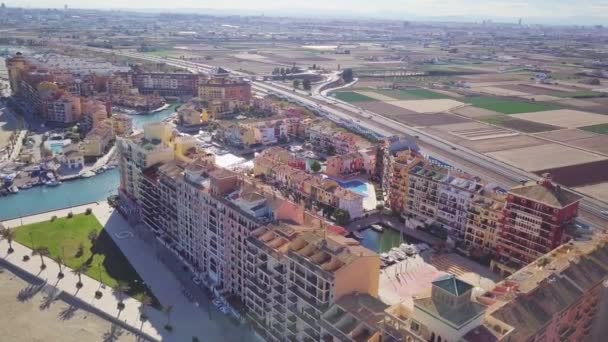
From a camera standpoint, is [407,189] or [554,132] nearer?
[407,189]

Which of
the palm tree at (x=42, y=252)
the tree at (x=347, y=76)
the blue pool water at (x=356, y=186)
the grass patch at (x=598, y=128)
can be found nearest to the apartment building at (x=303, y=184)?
the blue pool water at (x=356, y=186)

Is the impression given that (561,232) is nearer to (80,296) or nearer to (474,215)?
(474,215)

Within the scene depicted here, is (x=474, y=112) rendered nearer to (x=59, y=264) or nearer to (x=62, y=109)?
(x=62, y=109)

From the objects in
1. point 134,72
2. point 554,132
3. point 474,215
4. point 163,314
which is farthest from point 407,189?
point 134,72

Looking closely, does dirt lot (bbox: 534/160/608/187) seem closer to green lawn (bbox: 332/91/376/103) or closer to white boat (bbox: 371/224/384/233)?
white boat (bbox: 371/224/384/233)

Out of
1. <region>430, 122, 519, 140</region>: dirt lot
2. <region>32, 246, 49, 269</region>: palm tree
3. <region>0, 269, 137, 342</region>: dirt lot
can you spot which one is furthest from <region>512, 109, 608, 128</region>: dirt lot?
<region>0, 269, 137, 342</region>: dirt lot

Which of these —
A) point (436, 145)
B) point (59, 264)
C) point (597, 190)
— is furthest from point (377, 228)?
point (436, 145)

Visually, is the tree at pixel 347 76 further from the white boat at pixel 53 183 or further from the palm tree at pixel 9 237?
the palm tree at pixel 9 237

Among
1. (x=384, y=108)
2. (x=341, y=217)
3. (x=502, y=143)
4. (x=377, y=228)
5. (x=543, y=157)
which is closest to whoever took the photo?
(x=341, y=217)
